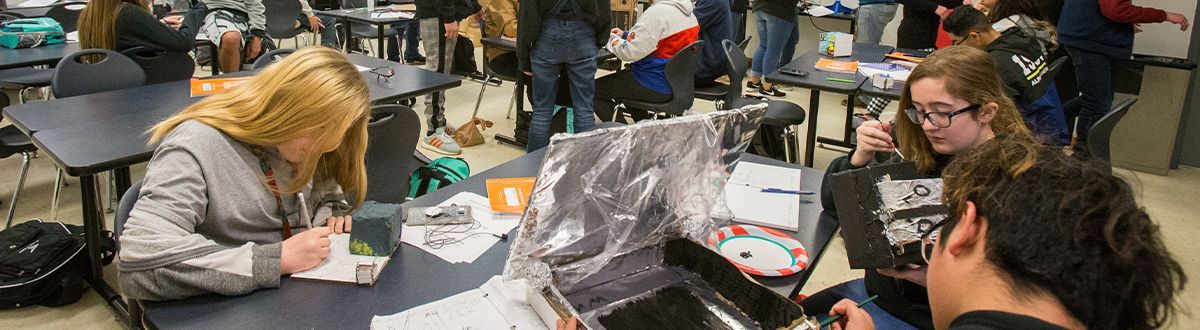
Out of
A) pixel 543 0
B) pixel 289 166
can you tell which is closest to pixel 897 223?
pixel 289 166

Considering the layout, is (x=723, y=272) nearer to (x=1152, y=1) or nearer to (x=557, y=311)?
(x=557, y=311)

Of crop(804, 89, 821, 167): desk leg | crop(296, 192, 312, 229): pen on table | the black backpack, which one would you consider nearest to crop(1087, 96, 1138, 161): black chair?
crop(804, 89, 821, 167): desk leg

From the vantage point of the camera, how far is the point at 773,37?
5727 mm

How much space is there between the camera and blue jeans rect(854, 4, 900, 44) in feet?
18.1

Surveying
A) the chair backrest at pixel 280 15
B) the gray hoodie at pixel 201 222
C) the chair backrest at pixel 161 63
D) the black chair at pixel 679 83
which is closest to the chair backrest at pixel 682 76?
the black chair at pixel 679 83

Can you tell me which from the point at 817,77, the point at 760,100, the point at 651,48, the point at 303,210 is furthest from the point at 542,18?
the point at 303,210

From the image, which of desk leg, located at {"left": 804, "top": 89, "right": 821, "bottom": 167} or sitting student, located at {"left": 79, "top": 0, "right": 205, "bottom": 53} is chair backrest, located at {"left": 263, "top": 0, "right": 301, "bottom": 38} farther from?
desk leg, located at {"left": 804, "top": 89, "right": 821, "bottom": 167}

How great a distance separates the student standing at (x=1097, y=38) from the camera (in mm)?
3850

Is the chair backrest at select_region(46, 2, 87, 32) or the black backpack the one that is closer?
the black backpack

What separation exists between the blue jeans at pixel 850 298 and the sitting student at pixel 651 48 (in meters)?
2.11

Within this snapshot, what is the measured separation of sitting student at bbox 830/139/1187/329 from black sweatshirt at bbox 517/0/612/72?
2844 millimetres

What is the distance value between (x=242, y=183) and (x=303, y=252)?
24 centimetres

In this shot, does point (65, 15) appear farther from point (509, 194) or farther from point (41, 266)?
point (509, 194)

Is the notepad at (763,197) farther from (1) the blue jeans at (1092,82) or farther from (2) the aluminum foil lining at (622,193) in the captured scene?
(1) the blue jeans at (1092,82)
